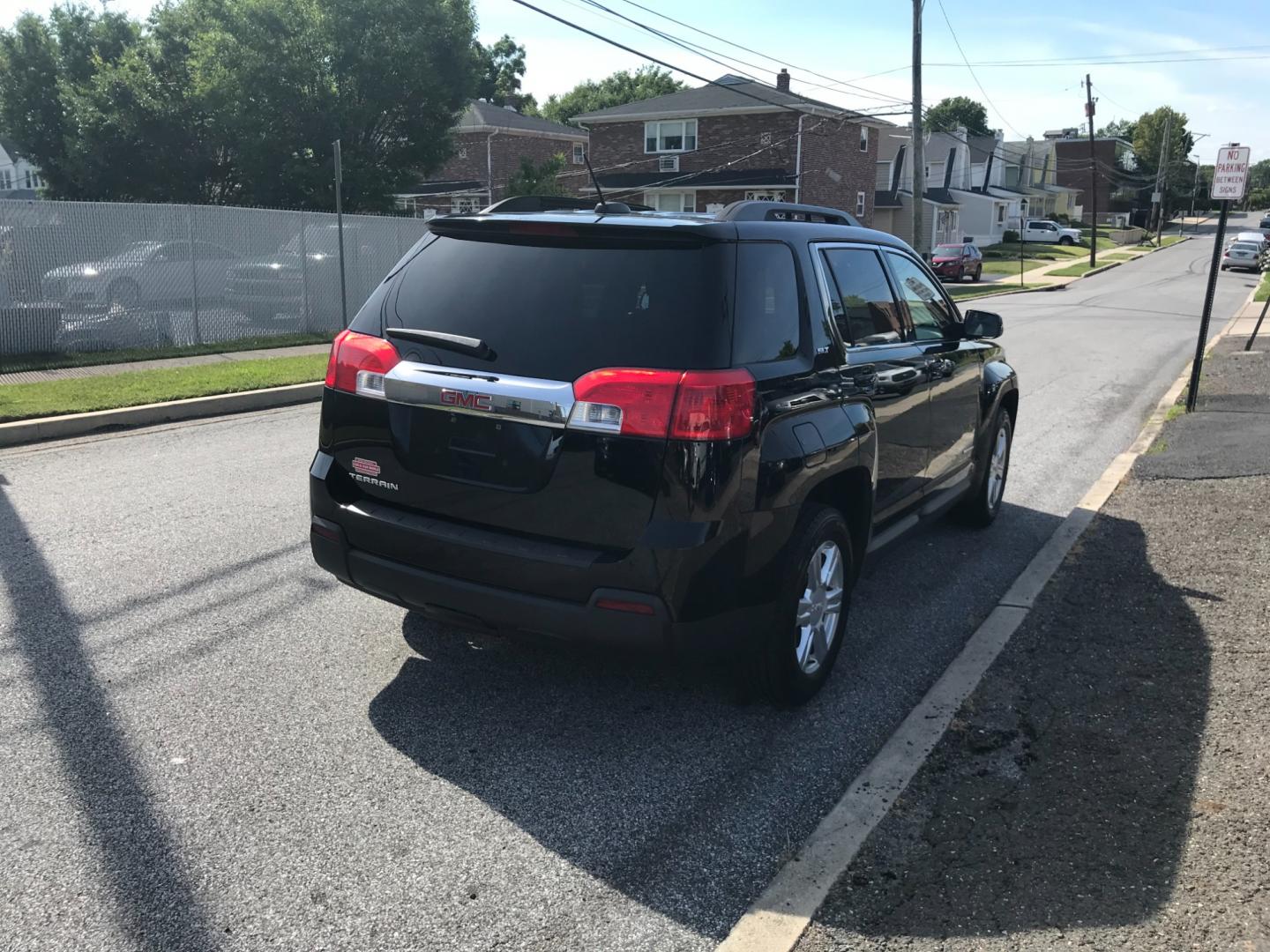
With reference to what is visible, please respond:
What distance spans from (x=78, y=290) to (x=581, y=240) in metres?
12.6

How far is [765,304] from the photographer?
12.7 ft

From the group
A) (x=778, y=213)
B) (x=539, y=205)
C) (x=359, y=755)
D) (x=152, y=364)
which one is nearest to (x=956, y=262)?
(x=152, y=364)

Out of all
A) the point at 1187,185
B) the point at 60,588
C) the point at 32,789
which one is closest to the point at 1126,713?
the point at 32,789

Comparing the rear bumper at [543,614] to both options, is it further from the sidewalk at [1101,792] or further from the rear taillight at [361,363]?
the sidewalk at [1101,792]

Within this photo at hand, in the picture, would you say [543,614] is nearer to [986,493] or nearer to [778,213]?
[778,213]

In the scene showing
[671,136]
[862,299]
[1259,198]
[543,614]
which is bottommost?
[543,614]

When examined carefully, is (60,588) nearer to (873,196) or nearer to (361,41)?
(361,41)

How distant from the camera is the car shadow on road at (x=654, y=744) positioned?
3.22m

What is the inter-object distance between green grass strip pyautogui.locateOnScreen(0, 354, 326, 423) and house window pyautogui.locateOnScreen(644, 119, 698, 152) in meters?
36.3

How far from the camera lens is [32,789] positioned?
341 centimetres

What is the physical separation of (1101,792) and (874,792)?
0.75 metres

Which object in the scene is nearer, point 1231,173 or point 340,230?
point 1231,173

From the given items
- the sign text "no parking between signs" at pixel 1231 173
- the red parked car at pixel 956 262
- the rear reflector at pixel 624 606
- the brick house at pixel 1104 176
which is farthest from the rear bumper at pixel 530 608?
the brick house at pixel 1104 176

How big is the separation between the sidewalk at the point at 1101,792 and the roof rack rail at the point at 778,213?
213 centimetres
